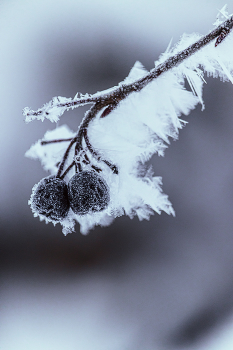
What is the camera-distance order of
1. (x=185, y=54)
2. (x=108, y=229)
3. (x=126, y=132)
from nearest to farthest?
1. (x=185, y=54)
2. (x=126, y=132)
3. (x=108, y=229)

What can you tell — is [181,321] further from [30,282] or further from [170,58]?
[170,58]

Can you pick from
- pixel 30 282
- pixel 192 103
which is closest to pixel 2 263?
pixel 30 282

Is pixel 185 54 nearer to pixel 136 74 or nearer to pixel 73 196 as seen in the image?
pixel 136 74

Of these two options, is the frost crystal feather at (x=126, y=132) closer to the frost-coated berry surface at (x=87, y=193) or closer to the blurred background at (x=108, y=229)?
the frost-coated berry surface at (x=87, y=193)

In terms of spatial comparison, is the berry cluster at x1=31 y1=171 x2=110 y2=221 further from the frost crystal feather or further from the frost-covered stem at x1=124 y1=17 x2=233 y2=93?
the frost-covered stem at x1=124 y1=17 x2=233 y2=93

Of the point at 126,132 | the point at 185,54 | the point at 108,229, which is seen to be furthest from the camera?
the point at 108,229

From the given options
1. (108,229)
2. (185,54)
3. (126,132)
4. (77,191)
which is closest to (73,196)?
(77,191)

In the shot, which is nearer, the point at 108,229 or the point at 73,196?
the point at 73,196

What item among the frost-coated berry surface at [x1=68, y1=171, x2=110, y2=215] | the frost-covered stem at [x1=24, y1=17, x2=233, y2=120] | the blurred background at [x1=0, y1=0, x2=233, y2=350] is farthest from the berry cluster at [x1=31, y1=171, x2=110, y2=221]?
the blurred background at [x1=0, y1=0, x2=233, y2=350]
